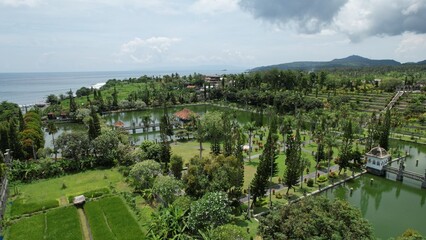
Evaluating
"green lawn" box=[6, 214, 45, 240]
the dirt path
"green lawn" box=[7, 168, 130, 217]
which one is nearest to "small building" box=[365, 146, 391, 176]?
"green lawn" box=[7, 168, 130, 217]

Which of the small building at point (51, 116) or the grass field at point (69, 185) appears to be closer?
the grass field at point (69, 185)

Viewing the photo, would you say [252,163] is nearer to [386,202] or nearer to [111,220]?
[386,202]

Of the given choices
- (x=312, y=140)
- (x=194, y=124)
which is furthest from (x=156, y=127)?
(x=312, y=140)

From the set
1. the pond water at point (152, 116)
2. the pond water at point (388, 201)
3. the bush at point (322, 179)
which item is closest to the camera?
the pond water at point (388, 201)

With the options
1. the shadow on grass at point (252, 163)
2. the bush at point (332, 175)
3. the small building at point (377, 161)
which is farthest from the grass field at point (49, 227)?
the small building at point (377, 161)

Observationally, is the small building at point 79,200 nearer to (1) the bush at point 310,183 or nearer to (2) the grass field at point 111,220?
(2) the grass field at point 111,220

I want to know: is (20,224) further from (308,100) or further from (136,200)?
(308,100)

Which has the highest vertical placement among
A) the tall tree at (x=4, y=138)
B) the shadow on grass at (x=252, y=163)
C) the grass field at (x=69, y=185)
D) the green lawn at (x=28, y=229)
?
the tall tree at (x=4, y=138)
